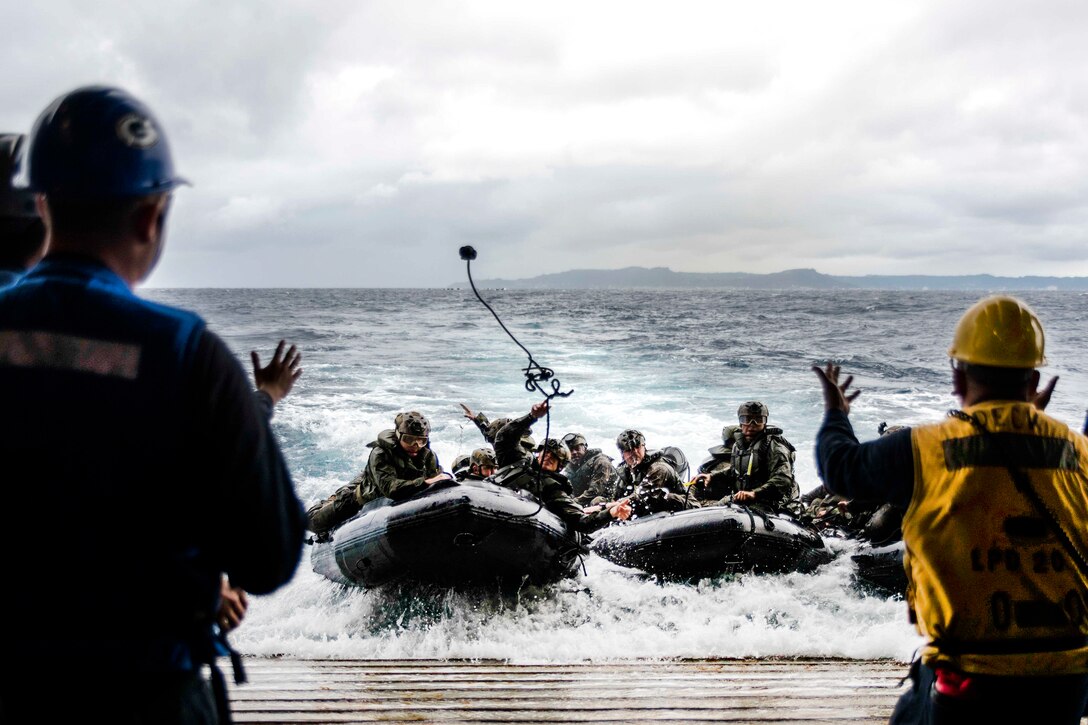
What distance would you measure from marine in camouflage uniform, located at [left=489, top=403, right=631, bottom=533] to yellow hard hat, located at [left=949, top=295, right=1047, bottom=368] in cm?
433

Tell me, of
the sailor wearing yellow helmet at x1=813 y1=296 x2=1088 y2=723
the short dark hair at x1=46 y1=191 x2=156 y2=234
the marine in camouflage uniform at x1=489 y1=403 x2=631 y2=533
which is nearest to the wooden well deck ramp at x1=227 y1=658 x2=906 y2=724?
the sailor wearing yellow helmet at x1=813 y1=296 x2=1088 y2=723

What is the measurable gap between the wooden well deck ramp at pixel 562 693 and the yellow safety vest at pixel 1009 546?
144 cm

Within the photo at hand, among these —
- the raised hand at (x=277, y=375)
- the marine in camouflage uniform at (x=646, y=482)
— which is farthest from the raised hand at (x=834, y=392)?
the marine in camouflage uniform at (x=646, y=482)

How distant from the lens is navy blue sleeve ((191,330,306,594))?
1.18 meters

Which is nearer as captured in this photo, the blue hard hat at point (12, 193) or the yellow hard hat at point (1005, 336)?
the blue hard hat at point (12, 193)

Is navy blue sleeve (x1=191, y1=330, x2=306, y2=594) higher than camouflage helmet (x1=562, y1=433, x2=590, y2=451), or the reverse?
navy blue sleeve (x1=191, y1=330, x2=306, y2=594)

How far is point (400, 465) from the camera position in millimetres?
6480

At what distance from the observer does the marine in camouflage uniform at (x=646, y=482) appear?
7.47 metres

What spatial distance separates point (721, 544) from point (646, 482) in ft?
5.24

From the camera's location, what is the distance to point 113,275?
1.22m

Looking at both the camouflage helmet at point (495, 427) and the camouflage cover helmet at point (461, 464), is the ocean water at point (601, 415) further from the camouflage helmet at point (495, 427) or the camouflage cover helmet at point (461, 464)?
the camouflage helmet at point (495, 427)

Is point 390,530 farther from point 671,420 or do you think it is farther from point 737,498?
point 671,420

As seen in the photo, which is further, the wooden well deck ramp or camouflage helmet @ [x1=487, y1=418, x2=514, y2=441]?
camouflage helmet @ [x1=487, y1=418, x2=514, y2=441]

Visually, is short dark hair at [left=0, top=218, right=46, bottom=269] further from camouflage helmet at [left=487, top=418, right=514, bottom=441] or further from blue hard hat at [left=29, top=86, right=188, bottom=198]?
camouflage helmet at [left=487, top=418, right=514, bottom=441]
